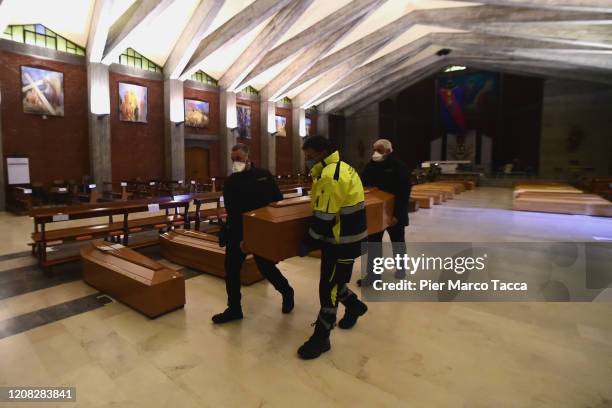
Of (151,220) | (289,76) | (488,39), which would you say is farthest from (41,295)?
(488,39)

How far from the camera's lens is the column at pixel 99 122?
35.7ft

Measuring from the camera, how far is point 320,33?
12.2 m

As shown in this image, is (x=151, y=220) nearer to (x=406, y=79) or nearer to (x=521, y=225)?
(x=521, y=225)

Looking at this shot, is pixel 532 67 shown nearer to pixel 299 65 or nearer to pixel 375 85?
pixel 375 85

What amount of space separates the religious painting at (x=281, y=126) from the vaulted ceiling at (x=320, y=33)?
188 cm

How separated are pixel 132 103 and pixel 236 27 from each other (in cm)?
499

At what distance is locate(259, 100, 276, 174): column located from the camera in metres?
17.5

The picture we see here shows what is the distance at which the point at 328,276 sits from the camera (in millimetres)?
2262

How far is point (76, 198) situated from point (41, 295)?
830 cm

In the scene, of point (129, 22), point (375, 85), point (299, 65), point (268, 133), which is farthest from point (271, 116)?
point (129, 22)

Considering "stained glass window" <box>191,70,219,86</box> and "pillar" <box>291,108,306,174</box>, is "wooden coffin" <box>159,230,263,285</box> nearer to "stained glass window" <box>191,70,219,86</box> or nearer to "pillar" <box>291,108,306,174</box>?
"stained glass window" <box>191,70,219,86</box>

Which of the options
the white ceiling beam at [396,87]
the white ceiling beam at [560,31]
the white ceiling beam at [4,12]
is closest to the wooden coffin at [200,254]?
the white ceiling beam at [4,12]

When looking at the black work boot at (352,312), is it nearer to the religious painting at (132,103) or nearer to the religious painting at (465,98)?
the religious painting at (132,103)
